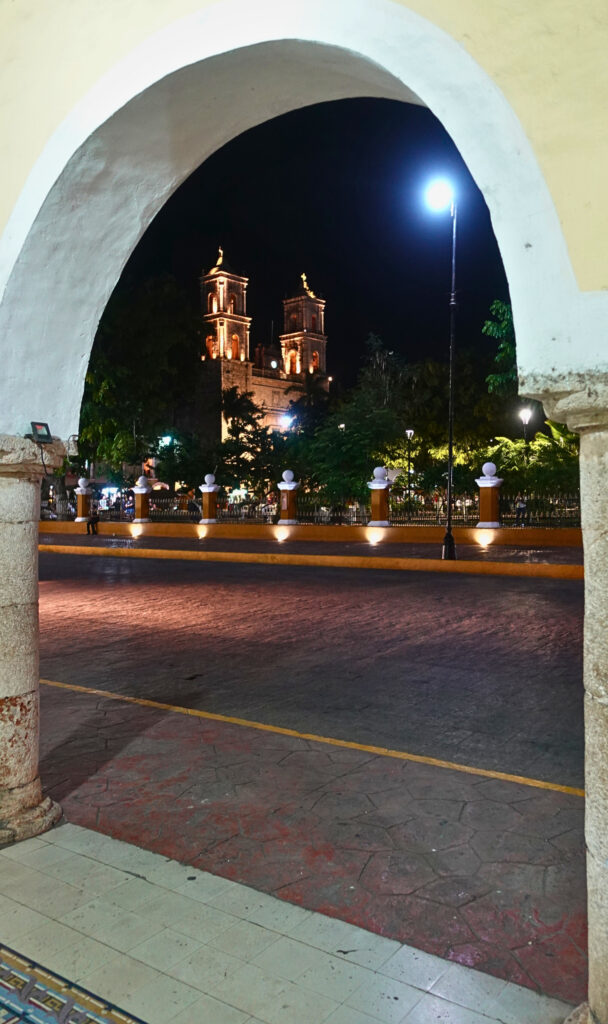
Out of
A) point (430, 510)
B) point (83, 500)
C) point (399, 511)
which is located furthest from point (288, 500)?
point (83, 500)

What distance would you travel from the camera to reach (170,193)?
4.00 m

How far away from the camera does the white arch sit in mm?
2271

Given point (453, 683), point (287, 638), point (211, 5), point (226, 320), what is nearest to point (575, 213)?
point (211, 5)

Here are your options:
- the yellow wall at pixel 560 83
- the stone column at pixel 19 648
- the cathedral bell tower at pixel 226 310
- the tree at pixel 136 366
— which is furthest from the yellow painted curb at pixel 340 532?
the cathedral bell tower at pixel 226 310

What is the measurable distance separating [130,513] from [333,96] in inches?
1130

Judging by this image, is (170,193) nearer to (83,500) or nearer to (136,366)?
(136,366)

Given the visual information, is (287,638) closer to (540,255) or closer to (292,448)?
(540,255)

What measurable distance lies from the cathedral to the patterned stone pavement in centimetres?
6207

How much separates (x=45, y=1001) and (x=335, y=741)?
2.62 m

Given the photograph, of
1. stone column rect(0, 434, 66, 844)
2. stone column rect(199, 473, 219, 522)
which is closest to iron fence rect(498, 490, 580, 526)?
stone column rect(199, 473, 219, 522)

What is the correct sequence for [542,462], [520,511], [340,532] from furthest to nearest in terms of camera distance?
1. [542,462]
2. [340,532]
3. [520,511]

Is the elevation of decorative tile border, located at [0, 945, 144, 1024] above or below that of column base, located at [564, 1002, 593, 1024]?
below

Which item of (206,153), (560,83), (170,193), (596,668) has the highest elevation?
(206,153)

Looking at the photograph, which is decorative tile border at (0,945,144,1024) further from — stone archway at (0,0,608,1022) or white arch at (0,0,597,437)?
white arch at (0,0,597,437)
